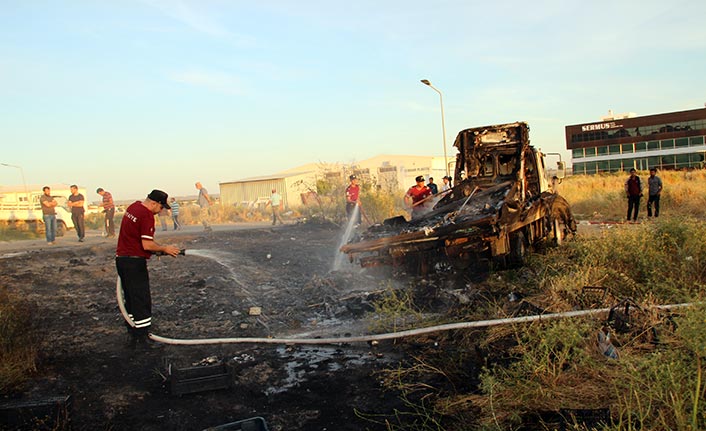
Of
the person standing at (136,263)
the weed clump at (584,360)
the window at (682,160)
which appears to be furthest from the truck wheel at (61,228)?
the window at (682,160)

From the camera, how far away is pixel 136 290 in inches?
228

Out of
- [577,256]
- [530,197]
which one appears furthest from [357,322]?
[530,197]

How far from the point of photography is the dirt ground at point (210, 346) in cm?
440

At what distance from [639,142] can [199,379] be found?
223 ft

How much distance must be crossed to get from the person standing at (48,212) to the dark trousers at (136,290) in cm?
1027

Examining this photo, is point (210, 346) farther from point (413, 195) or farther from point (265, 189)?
point (265, 189)

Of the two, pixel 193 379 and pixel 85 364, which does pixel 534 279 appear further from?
pixel 85 364

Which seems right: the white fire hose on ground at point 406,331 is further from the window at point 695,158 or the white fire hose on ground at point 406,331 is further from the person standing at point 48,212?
the window at point 695,158

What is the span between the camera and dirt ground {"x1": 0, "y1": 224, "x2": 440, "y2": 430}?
4.40m

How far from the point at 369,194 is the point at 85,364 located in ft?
42.7

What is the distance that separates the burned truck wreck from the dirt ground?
845mm

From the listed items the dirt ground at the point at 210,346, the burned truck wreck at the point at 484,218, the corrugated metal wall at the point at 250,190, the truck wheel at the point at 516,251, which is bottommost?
the dirt ground at the point at 210,346

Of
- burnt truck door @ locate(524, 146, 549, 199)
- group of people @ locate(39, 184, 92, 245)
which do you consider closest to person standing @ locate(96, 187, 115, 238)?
group of people @ locate(39, 184, 92, 245)

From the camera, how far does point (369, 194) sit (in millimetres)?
17766
